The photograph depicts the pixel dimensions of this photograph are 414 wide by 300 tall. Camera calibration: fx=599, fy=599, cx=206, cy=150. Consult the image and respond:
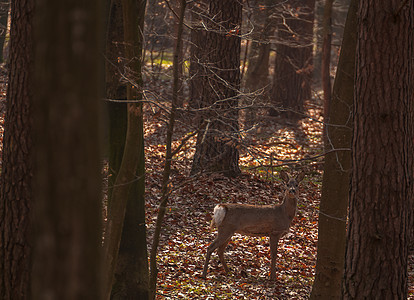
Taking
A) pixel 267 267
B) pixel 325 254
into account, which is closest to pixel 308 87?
pixel 267 267

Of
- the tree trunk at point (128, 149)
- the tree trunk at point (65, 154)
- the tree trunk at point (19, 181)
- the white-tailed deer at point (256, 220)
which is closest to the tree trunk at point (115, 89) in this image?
the tree trunk at point (128, 149)

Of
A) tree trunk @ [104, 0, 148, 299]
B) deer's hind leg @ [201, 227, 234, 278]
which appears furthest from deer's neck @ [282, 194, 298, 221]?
tree trunk @ [104, 0, 148, 299]

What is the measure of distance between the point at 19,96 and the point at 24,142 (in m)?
0.46

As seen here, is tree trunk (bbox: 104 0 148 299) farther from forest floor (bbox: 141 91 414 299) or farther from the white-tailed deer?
the white-tailed deer

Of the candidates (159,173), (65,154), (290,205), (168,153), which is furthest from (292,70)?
(65,154)

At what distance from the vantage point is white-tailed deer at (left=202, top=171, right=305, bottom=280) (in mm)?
10249

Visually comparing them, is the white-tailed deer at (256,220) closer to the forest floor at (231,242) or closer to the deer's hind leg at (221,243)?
the deer's hind leg at (221,243)

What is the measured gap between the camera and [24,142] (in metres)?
5.84

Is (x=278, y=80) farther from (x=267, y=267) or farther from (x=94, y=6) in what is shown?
(x=94, y=6)

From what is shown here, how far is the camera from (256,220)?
10500mm

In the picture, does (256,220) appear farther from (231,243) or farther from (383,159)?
(383,159)

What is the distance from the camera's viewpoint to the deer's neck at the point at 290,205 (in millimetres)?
10820

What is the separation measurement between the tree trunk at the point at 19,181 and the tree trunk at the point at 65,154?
3.98 metres

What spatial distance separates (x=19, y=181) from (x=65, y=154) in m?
4.10
